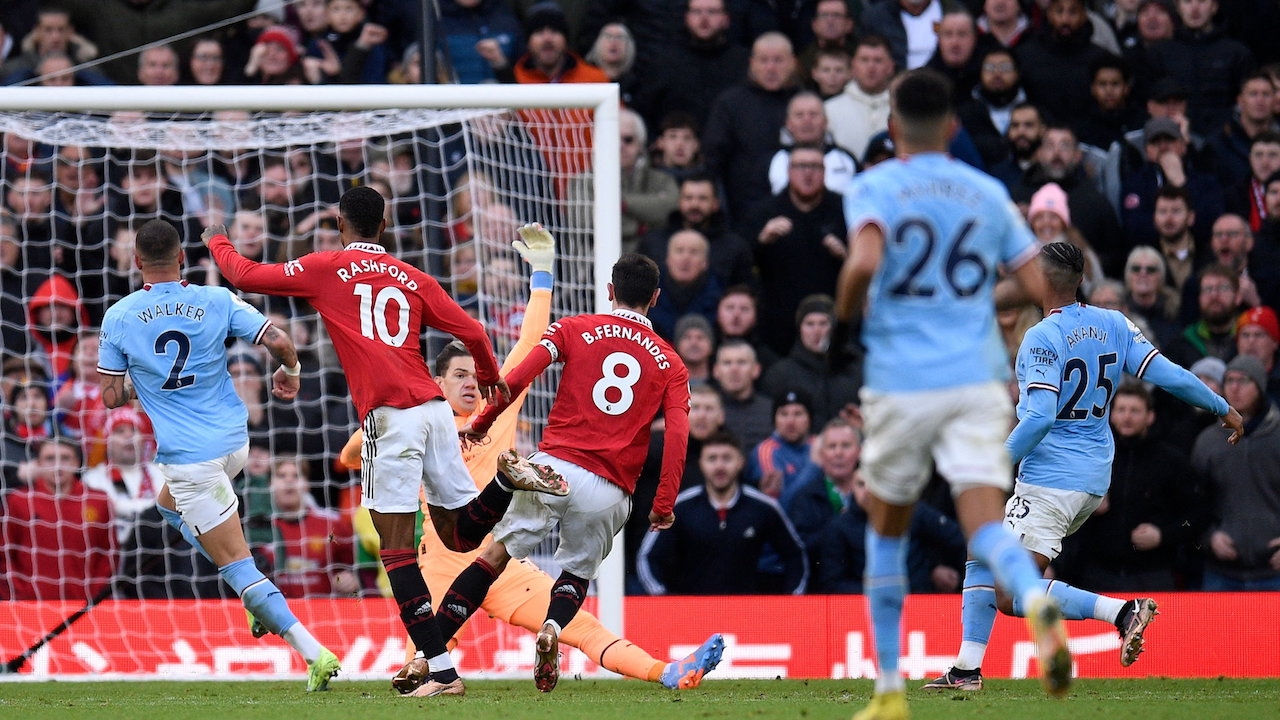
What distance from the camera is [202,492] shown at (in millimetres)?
7945

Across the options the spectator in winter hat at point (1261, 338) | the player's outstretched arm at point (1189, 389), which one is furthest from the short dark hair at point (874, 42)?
the player's outstretched arm at point (1189, 389)

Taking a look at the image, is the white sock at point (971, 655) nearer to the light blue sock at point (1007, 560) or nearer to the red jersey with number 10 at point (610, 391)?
the red jersey with number 10 at point (610, 391)

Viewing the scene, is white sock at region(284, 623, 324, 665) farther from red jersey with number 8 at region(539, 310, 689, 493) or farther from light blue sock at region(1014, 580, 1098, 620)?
light blue sock at region(1014, 580, 1098, 620)

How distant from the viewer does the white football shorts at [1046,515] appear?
779 centimetres

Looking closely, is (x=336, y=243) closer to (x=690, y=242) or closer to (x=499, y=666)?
(x=690, y=242)

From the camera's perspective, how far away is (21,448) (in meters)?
11.7

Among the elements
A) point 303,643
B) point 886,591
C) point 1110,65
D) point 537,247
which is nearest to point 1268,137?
point 1110,65

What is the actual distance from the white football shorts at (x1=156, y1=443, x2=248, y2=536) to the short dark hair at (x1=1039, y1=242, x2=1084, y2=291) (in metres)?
4.14

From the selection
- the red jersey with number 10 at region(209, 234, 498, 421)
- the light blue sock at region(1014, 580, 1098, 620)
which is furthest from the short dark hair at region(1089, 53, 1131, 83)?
the red jersey with number 10 at region(209, 234, 498, 421)

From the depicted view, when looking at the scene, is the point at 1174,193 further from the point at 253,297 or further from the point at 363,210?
the point at 253,297

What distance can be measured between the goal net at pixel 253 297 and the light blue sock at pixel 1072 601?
2.67 meters

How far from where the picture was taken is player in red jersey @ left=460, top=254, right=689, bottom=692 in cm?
769

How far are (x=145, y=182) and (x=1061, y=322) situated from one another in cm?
741

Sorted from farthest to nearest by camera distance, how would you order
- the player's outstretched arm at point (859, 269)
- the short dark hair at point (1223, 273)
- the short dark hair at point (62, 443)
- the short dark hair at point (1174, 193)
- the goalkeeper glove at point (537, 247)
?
the short dark hair at point (1174, 193)
the short dark hair at point (1223, 273)
the short dark hair at point (62, 443)
the goalkeeper glove at point (537, 247)
the player's outstretched arm at point (859, 269)
